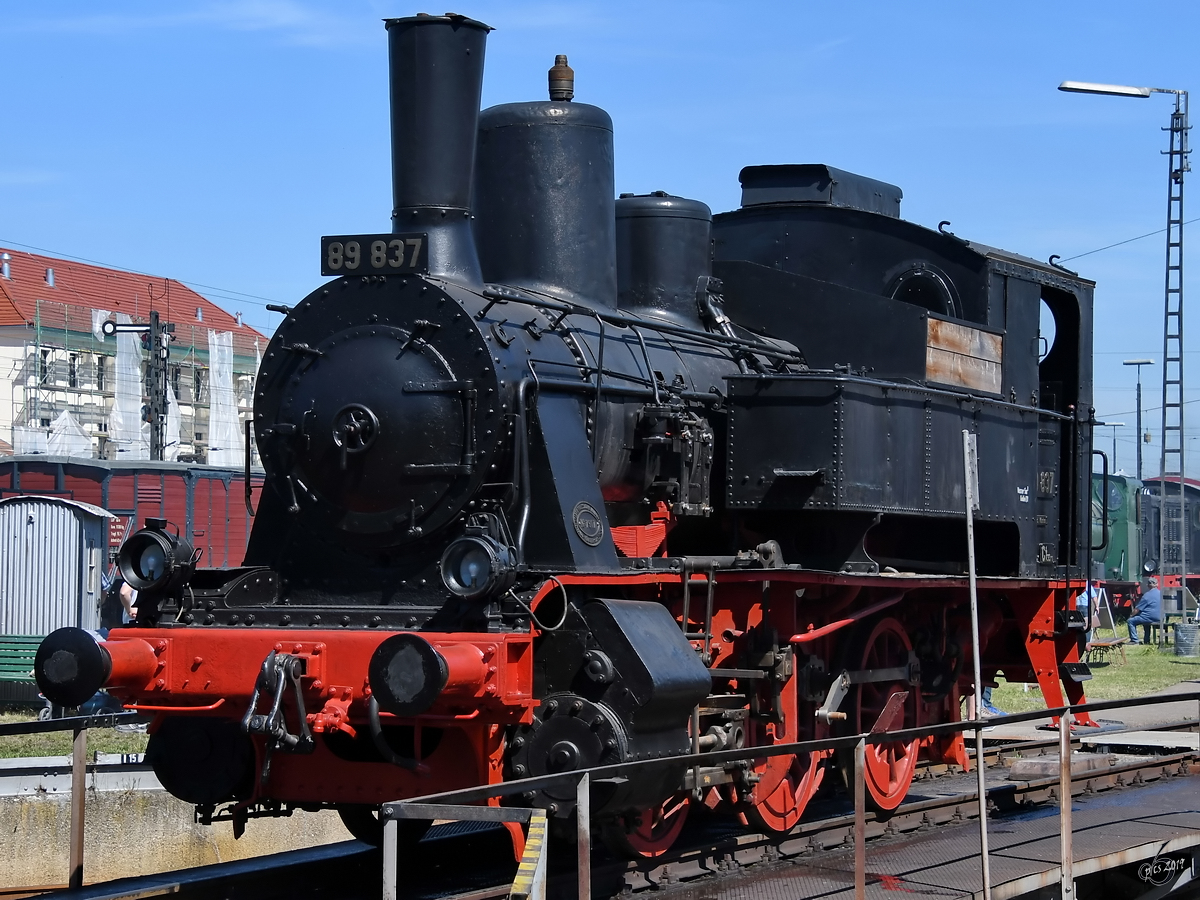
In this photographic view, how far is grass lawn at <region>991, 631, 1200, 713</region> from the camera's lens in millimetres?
19766

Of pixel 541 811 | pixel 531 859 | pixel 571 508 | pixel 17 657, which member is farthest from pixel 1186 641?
pixel 531 859

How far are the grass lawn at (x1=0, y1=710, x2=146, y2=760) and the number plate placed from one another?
716 cm

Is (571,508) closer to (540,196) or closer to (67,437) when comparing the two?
(540,196)

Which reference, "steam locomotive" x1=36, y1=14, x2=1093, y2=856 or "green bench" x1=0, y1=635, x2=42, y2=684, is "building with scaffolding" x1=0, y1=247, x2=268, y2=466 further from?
"steam locomotive" x1=36, y1=14, x2=1093, y2=856

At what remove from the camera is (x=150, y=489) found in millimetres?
22734

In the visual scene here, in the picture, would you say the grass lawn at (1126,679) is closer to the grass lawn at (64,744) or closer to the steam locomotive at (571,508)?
the steam locomotive at (571,508)

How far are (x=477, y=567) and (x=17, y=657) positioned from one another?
11880 mm

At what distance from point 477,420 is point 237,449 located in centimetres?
4986

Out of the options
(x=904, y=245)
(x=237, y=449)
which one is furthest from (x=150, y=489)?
(x=237, y=449)

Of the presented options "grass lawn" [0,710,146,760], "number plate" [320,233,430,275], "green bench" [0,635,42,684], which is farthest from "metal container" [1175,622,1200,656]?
"number plate" [320,233,430,275]

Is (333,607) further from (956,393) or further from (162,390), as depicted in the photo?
(162,390)

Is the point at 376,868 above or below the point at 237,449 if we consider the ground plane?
below

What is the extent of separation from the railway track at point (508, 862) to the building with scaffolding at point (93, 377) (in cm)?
3897

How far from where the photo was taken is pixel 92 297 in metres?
64.7
